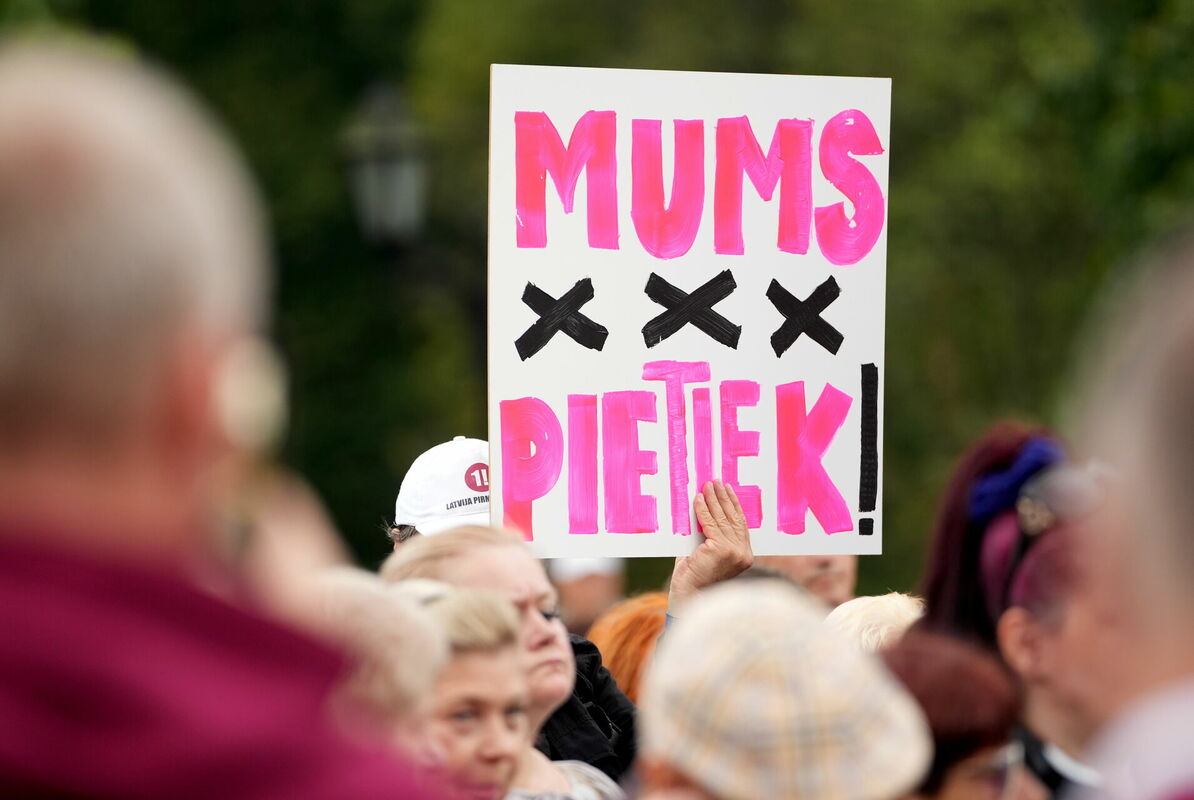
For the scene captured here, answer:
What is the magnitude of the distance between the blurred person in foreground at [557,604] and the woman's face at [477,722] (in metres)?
0.17

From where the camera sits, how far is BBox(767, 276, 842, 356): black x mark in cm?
450

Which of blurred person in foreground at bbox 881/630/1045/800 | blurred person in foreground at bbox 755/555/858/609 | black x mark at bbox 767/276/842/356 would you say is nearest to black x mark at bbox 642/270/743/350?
black x mark at bbox 767/276/842/356

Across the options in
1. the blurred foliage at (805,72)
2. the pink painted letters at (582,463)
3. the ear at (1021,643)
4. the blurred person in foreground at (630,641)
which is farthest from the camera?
the blurred foliage at (805,72)

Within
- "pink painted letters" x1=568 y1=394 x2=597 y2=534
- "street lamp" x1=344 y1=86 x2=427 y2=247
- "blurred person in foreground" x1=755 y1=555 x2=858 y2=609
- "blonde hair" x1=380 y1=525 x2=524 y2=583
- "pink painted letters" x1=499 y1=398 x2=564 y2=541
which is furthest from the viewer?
"street lamp" x1=344 y1=86 x2=427 y2=247

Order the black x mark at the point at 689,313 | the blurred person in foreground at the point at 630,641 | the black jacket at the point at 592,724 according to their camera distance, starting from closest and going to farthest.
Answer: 1. the black jacket at the point at 592,724
2. the black x mark at the point at 689,313
3. the blurred person in foreground at the point at 630,641

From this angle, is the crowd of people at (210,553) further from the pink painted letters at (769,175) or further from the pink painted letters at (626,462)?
the pink painted letters at (769,175)

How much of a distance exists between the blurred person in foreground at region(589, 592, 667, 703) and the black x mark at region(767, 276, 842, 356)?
29.7 inches

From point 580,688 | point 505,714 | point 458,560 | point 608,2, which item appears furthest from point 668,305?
point 608,2

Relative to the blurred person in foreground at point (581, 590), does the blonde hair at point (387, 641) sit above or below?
above

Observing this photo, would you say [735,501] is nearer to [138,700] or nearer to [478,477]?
[478,477]

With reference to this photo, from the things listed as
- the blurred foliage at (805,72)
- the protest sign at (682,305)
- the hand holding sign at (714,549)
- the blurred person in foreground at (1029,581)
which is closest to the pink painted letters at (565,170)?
the protest sign at (682,305)

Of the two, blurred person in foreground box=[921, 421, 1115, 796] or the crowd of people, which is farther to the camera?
blurred person in foreground box=[921, 421, 1115, 796]

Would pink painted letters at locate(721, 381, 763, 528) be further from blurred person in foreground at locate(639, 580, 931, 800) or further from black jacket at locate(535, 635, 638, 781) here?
blurred person in foreground at locate(639, 580, 931, 800)

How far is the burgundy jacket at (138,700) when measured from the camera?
144cm
